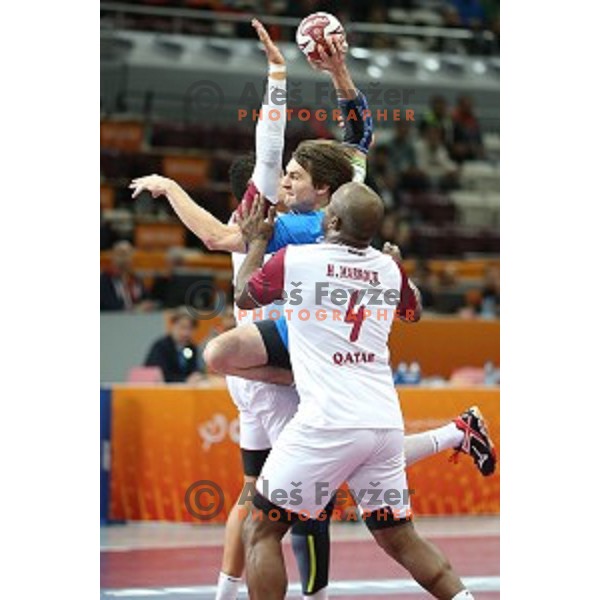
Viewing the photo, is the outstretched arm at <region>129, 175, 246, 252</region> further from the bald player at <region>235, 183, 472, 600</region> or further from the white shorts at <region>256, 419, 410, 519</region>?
the white shorts at <region>256, 419, 410, 519</region>

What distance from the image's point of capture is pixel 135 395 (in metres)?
12.7

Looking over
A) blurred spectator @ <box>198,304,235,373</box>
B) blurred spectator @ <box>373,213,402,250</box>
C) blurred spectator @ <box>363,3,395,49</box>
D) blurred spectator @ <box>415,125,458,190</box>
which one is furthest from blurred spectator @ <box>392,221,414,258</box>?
blurred spectator @ <box>198,304,235,373</box>

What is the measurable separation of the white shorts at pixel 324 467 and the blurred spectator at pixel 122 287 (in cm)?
861

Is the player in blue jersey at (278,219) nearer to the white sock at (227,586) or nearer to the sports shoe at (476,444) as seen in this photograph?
the white sock at (227,586)

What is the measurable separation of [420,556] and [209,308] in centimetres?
942

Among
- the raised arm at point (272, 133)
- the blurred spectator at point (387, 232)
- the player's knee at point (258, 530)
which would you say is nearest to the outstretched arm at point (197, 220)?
the raised arm at point (272, 133)

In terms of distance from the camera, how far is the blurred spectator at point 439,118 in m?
23.1

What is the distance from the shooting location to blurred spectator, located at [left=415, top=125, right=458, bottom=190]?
2298 centimetres

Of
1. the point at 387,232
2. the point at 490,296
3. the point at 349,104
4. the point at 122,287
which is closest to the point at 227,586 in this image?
the point at 349,104
